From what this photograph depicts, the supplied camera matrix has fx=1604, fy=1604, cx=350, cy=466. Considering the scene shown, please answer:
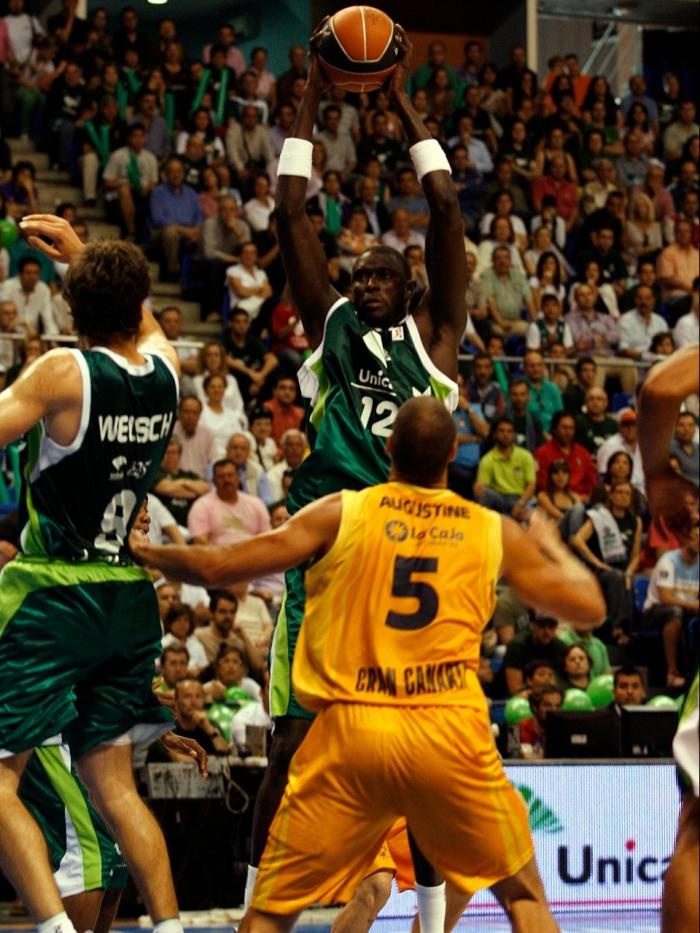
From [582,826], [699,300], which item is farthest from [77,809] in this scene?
[699,300]

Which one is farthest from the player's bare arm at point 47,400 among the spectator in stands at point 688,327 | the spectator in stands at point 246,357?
the spectator in stands at point 688,327

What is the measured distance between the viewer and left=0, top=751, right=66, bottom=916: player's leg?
16.6 feet

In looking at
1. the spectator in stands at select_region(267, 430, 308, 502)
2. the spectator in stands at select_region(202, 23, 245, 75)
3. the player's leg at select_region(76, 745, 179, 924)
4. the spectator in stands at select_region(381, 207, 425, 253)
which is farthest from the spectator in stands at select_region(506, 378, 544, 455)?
the player's leg at select_region(76, 745, 179, 924)

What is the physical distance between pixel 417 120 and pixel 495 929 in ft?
16.2

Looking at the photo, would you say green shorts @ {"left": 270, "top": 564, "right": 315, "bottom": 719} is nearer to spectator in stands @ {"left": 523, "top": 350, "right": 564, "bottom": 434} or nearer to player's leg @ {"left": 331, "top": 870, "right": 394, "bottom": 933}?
player's leg @ {"left": 331, "top": 870, "right": 394, "bottom": 933}

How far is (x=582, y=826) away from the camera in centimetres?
1004

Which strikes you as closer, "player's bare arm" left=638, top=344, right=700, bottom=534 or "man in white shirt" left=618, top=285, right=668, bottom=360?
"player's bare arm" left=638, top=344, right=700, bottom=534

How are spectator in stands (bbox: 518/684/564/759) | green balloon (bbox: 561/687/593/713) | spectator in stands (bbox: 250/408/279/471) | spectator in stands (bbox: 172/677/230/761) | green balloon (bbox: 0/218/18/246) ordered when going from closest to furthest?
spectator in stands (bbox: 172/677/230/761), spectator in stands (bbox: 518/684/564/759), green balloon (bbox: 561/687/593/713), spectator in stands (bbox: 250/408/279/471), green balloon (bbox: 0/218/18/246)

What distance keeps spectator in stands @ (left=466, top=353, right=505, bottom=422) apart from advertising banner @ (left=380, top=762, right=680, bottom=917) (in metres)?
5.80

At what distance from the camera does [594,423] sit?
15.9 meters

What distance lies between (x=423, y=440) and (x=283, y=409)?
31.9 feet

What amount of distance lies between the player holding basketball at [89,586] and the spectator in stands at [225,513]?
24.1ft

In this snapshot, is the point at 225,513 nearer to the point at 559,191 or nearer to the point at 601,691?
the point at 601,691

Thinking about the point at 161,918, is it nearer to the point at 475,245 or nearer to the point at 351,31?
the point at 351,31
